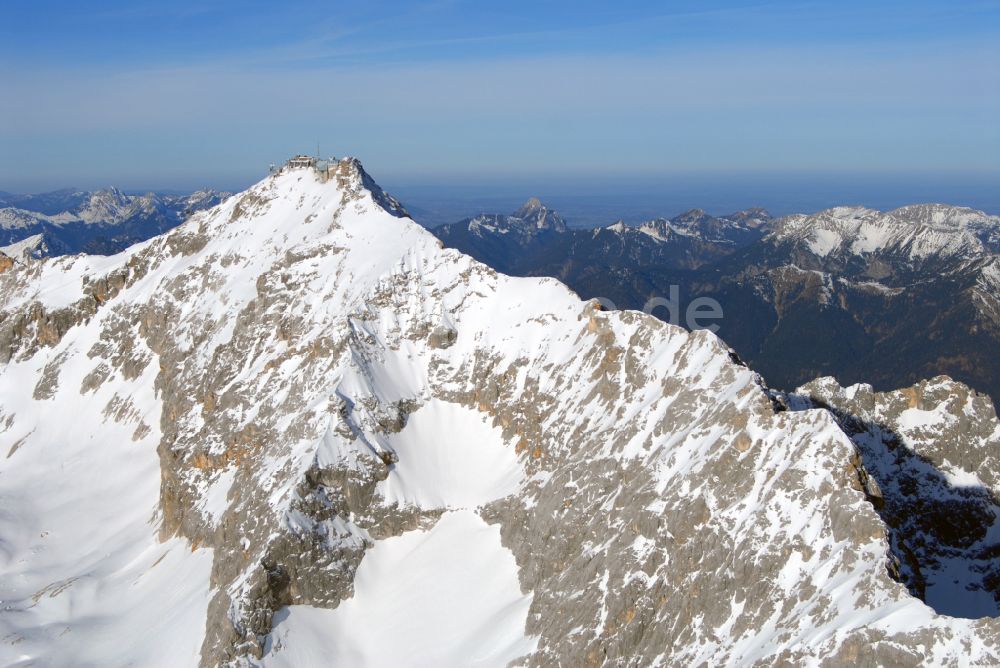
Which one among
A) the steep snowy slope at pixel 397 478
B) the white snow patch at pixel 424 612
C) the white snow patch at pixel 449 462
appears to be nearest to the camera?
the steep snowy slope at pixel 397 478

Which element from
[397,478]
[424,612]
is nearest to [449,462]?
[397,478]

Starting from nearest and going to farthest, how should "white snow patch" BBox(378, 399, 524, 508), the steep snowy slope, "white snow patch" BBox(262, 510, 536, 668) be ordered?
the steep snowy slope
"white snow patch" BBox(262, 510, 536, 668)
"white snow patch" BBox(378, 399, 524, 508)

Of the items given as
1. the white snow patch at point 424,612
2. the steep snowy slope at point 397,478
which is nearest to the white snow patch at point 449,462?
the steep snowy slope at point 397,478

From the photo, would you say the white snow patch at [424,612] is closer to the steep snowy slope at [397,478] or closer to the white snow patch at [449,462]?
the steep snowy slope at [397,478]

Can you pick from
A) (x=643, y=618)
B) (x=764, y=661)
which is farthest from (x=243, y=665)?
(x=764, y=661)

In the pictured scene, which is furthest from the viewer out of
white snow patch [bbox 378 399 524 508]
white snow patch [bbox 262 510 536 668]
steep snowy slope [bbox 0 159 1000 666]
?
white snow patch [bbox 378 399 524 508]

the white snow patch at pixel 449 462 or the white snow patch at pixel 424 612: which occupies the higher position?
the white snow patch at pixel 449 462

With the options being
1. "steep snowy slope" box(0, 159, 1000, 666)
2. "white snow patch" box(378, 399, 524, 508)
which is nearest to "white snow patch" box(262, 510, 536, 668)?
"steep snowy slope" box(0, 159, 1000, 666)

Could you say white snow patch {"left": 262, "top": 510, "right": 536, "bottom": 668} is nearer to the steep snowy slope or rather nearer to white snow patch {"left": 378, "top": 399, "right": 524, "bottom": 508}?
the steep snowy slope
